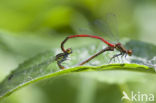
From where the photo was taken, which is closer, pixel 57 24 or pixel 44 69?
pixel 44 69

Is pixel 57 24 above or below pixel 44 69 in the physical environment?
above

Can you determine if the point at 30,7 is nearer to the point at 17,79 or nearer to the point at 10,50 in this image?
the point at 10,50

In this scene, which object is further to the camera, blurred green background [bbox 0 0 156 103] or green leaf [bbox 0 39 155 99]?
blurred green background [bbox 0 0 156 103]

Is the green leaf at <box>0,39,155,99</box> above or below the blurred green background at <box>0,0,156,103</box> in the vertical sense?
below
